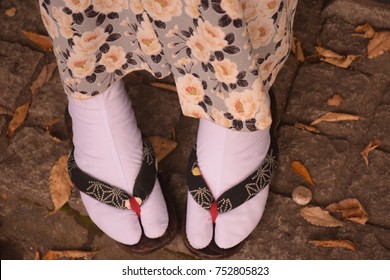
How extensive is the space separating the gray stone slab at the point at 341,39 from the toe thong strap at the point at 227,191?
623 mm

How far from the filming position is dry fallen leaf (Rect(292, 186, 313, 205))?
1852mm

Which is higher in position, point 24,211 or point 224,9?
point 224,9

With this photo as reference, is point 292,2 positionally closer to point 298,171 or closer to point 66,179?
point 298,171

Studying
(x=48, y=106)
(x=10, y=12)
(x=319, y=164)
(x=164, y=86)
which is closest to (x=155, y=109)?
(x=164, y=86)

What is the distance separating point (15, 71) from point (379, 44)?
1.34m

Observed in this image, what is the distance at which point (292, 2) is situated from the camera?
1250mm

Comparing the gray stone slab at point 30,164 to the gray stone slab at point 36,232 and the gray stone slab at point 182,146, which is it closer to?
the gray stone slab at point 36,232

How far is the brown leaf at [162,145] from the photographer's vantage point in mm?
1941

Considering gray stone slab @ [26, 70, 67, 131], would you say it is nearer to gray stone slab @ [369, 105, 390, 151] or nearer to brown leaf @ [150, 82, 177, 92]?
brown leaf @ [150, 82, 177, 92]

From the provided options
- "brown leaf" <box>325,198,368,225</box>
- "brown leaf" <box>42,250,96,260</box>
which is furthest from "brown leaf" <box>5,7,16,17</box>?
"brown leaf" <box>325,198,368,225</box>

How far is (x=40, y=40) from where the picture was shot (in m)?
2.16

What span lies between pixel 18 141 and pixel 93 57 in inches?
32.6

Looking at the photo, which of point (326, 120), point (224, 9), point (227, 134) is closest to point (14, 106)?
point (227, 134)

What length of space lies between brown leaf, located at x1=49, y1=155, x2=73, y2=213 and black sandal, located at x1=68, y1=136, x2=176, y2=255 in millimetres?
145
